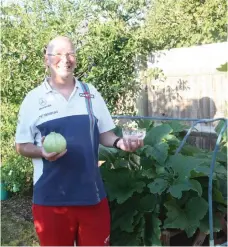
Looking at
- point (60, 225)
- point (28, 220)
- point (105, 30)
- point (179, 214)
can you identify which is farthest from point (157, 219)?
point (105, 30)

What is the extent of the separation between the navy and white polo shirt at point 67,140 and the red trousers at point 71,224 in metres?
0.05

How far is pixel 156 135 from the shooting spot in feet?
11.7

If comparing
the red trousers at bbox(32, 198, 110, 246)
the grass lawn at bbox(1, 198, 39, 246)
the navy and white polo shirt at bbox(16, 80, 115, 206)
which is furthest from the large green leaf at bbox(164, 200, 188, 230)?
the grass lawn at bbox(1, 198, 39, 246)

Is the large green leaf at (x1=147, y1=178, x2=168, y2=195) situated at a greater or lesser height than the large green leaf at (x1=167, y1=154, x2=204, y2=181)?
lesser

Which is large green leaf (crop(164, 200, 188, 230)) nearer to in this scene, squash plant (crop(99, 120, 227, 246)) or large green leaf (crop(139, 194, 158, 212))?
squash plant (crop(99, 120, 227, 246))

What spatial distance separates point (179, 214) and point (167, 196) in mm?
243

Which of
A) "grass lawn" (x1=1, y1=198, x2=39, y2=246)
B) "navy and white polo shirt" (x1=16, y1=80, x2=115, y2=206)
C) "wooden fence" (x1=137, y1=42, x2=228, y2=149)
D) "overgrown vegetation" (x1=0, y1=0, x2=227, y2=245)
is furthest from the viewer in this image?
"wooden fence" (x1=137, y1=42, x2=228, y2=149)

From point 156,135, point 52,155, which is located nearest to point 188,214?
point 156,135

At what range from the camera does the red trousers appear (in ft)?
7.09

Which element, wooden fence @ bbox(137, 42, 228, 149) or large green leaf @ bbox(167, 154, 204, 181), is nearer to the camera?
large green leaf @ bbox(167, 154, 204, 181)

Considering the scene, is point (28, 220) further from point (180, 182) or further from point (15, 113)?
point (180, 182)

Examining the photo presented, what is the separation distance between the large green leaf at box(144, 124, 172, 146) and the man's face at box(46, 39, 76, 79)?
149cm

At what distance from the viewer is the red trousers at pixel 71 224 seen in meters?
2.16

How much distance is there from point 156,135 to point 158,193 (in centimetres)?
64
